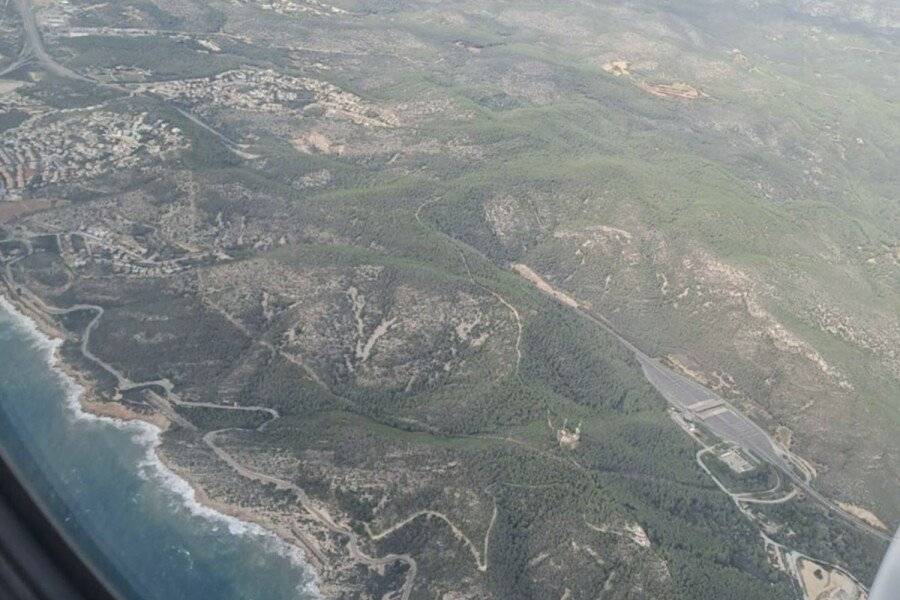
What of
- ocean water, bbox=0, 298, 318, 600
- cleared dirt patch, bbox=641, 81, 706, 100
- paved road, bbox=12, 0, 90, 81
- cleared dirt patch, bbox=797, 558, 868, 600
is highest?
ocean water, bbox=0, 298, 318, 600

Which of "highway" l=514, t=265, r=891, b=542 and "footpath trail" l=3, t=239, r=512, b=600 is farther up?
"footpath trail" l=3, t=239, r=512, b=600

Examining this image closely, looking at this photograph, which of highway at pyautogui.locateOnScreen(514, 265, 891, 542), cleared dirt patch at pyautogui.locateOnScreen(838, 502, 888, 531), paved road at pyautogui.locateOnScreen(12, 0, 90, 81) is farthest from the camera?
paved road at pyautogui.locateOnScreen(12, 0, 90, 81)

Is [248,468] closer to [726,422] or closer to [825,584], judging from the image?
[825,584]

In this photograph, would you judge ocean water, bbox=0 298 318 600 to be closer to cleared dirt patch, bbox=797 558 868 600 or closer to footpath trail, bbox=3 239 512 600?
footpath trail, bbox=3 239 512 600

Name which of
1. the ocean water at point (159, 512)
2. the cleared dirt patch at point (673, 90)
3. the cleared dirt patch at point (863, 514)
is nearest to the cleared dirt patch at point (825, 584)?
the cleared dirt patch at point (863, 514)

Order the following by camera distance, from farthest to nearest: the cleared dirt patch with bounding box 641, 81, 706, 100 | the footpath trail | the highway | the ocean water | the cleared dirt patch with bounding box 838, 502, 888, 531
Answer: the cleared dirt patch with bounding box 641, 81, 706, 100 < the highway < the cleared dirt patch with bounding box 838, 502, 888, 531 < the footpath trail < the ocean water

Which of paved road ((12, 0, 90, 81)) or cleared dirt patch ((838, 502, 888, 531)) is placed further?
paved road ((12, 0, 90, 81))

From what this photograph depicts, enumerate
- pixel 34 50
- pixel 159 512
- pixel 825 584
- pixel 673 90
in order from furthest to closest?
pixel 673 90, pixel 34 50, pixel 825 584, pixel 159 512

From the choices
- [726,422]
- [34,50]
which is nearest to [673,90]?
[726,422]

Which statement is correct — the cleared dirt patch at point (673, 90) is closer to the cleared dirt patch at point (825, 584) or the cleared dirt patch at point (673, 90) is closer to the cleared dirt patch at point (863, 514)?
the cleared dirt patch at point (863, 514)

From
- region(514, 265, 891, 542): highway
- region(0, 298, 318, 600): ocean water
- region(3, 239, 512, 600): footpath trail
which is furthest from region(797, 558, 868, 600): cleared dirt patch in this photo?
region(0, 298, 318, 600): ocean water

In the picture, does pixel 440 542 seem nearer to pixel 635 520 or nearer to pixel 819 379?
pixel 635 520

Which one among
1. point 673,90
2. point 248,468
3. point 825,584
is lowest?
point 825,584
